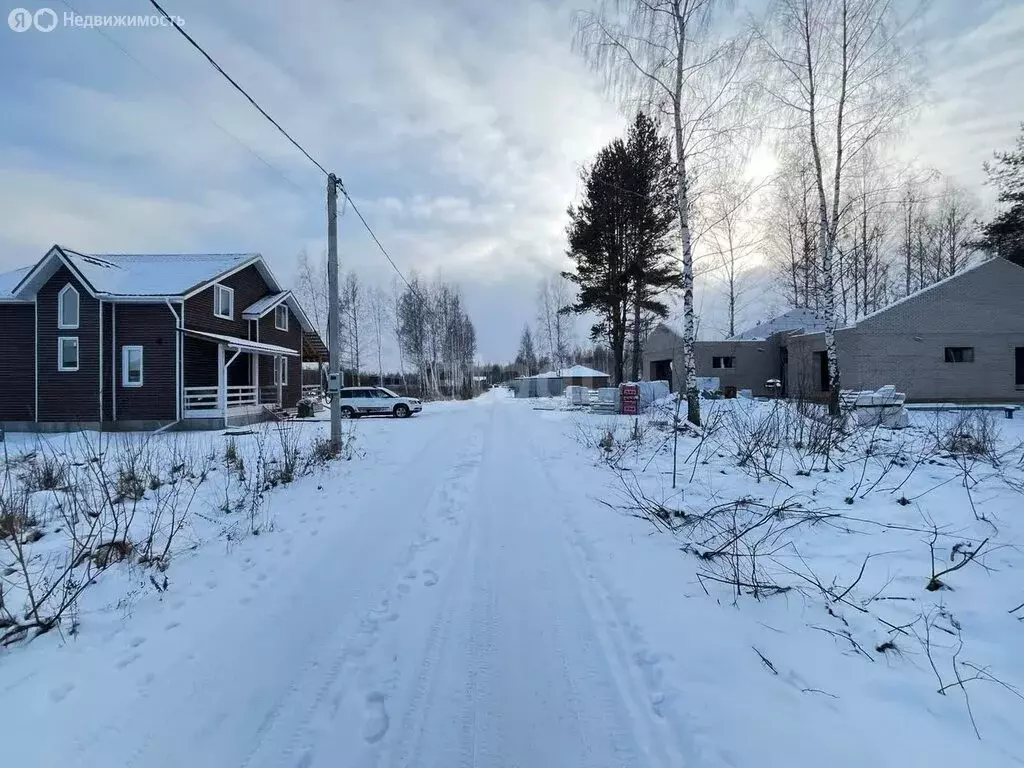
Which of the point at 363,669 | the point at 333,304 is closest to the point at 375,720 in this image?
the point at 363,669

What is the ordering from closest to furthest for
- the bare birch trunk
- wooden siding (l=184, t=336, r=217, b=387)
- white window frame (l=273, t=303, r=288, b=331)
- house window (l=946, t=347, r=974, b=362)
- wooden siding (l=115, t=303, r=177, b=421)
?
1. the bare birch trunk
2. wooden siding (l=115, t=303, r=177, b=421)
3. wooden siding (l=184, t=336, r=217, b=387)
4. house window (l=946, t=347, r=974, b=362)
5. white window frame (l=273, t=303, r=288, b=331)

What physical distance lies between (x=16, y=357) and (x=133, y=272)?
17.2ft

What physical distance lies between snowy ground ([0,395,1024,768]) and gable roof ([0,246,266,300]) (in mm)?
17624

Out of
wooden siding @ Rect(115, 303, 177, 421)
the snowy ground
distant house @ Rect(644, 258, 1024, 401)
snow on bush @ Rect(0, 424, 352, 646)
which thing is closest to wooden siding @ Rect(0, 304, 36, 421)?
wooden siding @ Rect(115, 303, 177, 421)

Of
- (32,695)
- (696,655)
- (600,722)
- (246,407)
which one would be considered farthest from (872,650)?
(246,407)

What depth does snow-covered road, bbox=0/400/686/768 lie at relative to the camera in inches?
93.4

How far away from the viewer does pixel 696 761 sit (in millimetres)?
2268

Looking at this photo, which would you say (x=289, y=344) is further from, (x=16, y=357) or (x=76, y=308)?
(x=16, y=357)

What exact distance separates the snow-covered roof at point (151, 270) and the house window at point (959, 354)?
3393 cm

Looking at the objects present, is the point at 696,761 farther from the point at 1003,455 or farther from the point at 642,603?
the point at 1003,455

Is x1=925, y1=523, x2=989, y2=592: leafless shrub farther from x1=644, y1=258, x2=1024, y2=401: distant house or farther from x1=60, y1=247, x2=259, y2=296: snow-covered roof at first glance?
x1=60, y1=247, x2=259, y2=296: snow-covered roof

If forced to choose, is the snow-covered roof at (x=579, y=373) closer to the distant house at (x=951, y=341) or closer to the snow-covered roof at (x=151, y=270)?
the distant house at (x=951, y=341)

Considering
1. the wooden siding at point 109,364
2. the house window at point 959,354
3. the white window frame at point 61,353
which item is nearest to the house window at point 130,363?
the wooden siding at point 109,364

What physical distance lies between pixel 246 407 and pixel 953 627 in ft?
74.8
